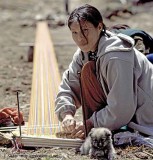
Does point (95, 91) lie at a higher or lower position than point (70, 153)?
higher

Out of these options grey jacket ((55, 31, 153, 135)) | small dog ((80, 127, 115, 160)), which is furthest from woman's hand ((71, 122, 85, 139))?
small dog ((80, 127, 115, 160))

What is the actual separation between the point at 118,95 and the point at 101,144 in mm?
512

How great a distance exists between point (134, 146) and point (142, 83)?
556mm

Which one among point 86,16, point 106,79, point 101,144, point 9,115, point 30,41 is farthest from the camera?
point 30,41

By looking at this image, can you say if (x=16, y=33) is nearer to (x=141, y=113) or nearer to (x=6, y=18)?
(x=6, y=18)

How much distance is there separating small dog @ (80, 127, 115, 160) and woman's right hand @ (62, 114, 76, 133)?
0.46m

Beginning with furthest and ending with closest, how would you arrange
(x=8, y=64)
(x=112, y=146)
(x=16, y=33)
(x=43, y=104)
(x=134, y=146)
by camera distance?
(x=16, y=33)
(x=8, y=64)
(x=43, y=104)
(x=134, y=146)
(x=112, y=146)

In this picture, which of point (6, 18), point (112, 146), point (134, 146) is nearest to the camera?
point (112, 146)

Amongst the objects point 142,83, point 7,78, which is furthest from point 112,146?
point 7,78

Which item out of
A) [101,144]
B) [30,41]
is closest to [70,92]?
[101,144]

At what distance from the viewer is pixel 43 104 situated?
6250mm

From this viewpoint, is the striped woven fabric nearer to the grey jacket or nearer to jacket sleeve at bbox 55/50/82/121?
jacket sleeve at bbox 55/50/82/121

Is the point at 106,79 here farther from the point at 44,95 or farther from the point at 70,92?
the point at 44,95

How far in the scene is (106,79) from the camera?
471cm
